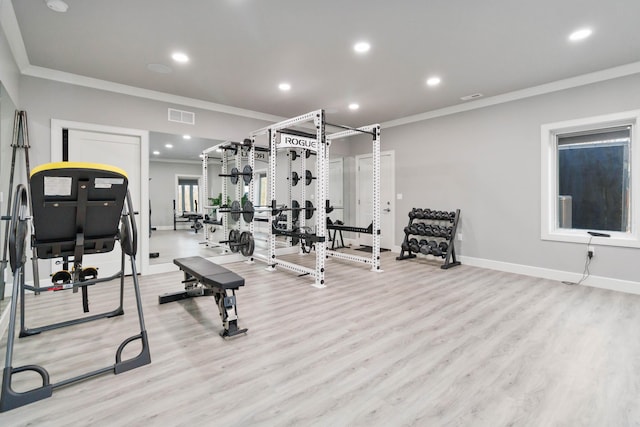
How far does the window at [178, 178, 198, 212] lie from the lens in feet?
17.8

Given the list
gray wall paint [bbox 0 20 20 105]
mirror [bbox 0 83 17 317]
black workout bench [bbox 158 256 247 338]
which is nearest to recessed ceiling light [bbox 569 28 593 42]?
black workout bench [bbox 158 256 247 338]

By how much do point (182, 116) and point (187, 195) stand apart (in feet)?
4.83

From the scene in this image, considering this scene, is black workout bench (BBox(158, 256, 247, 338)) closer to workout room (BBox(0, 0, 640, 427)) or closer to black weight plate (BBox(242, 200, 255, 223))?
workout room (BBox(0, 0, 640, 427))

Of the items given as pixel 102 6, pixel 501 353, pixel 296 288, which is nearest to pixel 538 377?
pixel 501 353

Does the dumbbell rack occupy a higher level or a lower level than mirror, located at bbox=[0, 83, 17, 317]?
lower

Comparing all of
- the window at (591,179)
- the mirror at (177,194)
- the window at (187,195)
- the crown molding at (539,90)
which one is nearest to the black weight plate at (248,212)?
the mirror at (177,194)

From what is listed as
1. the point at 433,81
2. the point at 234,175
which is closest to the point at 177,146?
the point at 234,175

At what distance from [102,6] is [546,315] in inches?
192

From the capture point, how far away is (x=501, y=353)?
2211mm

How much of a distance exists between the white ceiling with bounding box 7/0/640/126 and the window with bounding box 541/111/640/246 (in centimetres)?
73

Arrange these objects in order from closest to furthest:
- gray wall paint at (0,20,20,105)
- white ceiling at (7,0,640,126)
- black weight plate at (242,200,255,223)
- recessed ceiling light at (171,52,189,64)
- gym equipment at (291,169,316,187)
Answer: white ceiling at (7,0,640,126) < gray wall paint at (0,20,20,105) < recessed ceiling light at (171,52,189,64) < black weight plate at (242,200,255,223) < gym equipment at (291,169,316,187)

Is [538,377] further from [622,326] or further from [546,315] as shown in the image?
[622,326]

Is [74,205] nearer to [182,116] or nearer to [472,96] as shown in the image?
[182,116]

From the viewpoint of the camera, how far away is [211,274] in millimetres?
2684
